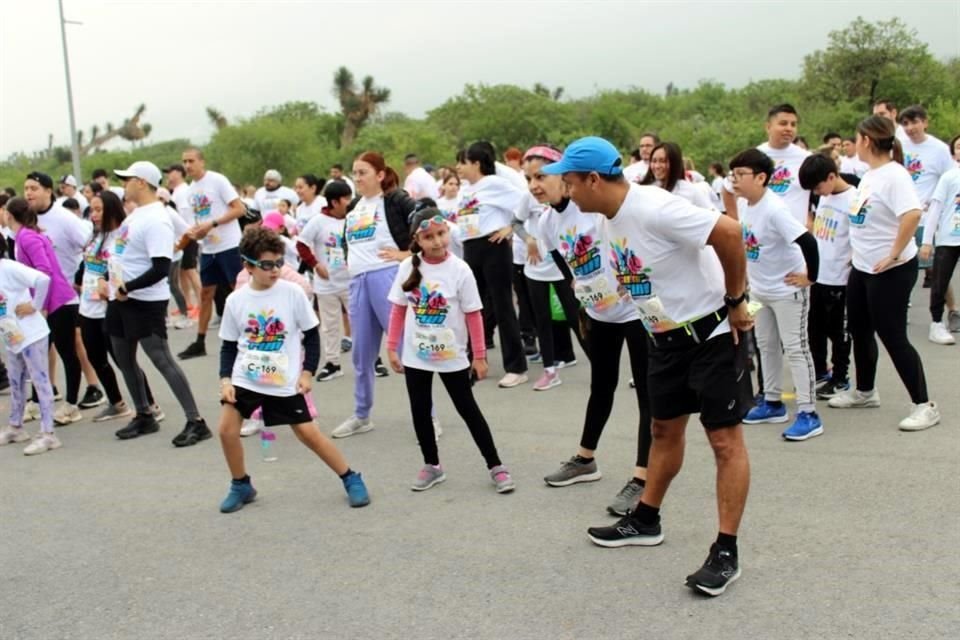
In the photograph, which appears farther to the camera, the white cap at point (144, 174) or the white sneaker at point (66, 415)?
the white sneaker at point (66, 415)

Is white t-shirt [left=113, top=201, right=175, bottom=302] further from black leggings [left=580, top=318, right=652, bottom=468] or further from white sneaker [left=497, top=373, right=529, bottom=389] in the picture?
black leggings [left=580, top=318, right=652, bottom=468]

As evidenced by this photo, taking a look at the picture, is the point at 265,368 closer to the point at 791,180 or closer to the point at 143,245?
the point at 143,245

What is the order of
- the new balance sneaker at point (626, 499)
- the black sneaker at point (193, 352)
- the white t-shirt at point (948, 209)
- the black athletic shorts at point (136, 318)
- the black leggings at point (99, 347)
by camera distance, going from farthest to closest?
the black sneaker at point (193, 352) < the white t-shirt at point (948, 209) < the black leggings at point (99, 347) < the black athletic shorts at point (136, 318) < the new balance sneaker at point (626, 499)

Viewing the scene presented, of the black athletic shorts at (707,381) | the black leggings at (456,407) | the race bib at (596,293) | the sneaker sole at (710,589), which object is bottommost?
the sneaker sole at (710,589)

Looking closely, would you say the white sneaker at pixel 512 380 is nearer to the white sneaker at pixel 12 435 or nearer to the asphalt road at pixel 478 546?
the asphalt road at pixel 478 546

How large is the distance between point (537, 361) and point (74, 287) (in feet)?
14.7

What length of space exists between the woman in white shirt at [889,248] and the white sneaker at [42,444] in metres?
6.20

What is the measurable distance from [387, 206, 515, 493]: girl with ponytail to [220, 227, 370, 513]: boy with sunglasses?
0.51 metres

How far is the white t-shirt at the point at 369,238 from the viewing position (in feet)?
22.0

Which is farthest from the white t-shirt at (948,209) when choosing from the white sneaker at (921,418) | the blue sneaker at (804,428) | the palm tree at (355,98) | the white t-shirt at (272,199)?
the palm tree at (355,98)

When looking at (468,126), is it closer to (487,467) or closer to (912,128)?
(912,128)

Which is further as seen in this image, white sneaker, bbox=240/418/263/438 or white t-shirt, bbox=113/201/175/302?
white sneaker, bbox=240/418/263/438

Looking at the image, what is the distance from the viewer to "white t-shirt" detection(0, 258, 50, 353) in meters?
6.88

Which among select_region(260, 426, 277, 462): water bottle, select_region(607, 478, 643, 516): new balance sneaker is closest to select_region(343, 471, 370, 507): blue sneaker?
select_region(260, 426, 277, 462): water bottle
